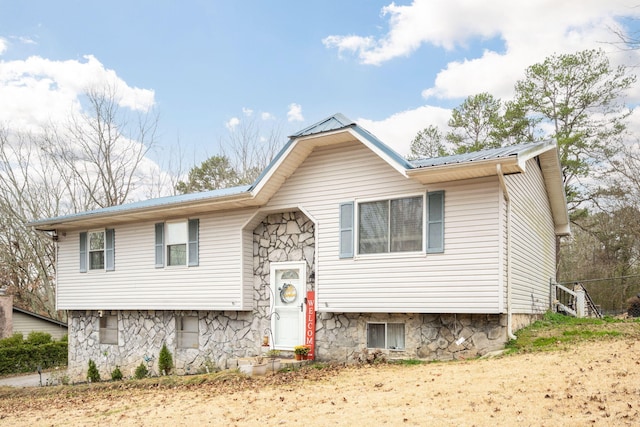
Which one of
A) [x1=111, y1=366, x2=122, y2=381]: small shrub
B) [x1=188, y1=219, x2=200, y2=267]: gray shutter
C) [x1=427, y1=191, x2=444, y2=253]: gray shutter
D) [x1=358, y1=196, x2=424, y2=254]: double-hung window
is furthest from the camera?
[x1=111, y1=366, x2=122, y2=381]: small shrub

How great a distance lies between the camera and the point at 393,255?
1100 centimetres

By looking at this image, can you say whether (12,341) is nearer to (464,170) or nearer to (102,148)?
(102,148)

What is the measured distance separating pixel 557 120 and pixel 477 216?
16.9 metres

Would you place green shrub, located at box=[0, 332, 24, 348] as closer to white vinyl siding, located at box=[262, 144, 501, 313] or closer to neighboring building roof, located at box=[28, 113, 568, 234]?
neighboring building roof, located at box=[28, 113, 568, 234]

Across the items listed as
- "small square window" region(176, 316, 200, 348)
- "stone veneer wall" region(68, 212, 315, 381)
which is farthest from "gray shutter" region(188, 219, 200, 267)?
"small square window" region(176, 316, 200, 348)

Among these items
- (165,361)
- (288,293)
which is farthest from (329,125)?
(165,361)

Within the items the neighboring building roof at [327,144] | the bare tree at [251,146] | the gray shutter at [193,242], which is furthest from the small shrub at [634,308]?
the bare tree at [251,146]

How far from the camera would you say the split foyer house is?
408 inches

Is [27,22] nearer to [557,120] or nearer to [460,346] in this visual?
[460,346]

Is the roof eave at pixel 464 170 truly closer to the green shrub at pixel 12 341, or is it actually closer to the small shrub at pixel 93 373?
the small shrub at pixel 93 373

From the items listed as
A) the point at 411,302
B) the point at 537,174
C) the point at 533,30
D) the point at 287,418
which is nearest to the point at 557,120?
the point at 533,30

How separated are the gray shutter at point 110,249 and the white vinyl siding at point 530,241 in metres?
10.3

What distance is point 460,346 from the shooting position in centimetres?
1057

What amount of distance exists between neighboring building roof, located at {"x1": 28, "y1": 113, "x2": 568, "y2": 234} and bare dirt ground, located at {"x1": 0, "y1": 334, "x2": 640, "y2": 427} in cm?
325
